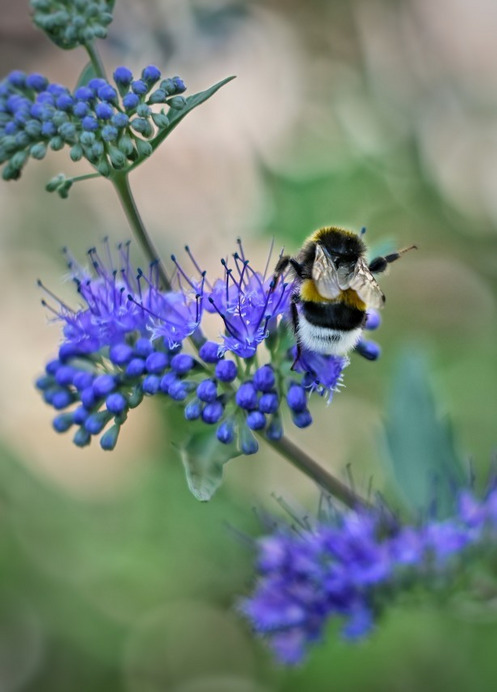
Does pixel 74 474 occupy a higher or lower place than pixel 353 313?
higher

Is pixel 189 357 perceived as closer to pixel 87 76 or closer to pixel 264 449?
pixel 87 76

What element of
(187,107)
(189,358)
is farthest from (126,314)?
(187,107)

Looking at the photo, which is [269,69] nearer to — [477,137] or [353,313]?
[477,137]

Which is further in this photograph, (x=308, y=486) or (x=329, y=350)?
(x=308, y=486)

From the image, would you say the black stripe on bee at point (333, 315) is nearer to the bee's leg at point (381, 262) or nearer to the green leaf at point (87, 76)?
the bee's leg at point (381, 262)

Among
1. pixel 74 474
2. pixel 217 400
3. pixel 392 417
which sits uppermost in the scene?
pixel 74 474

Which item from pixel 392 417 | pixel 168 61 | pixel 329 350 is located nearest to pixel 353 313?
pixel 329 350

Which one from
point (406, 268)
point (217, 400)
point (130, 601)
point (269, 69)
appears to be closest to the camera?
point (217, 400)
